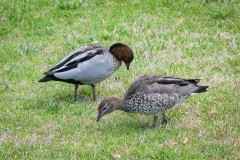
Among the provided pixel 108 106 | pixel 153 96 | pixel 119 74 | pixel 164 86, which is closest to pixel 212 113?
pixel 164 86

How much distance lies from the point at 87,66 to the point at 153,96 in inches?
50.5

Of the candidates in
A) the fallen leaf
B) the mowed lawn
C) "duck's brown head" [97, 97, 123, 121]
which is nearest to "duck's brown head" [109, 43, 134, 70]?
the mowed lawn

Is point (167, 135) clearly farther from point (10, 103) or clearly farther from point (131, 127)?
point (10, 103)

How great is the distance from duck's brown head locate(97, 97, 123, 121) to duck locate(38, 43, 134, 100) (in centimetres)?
85

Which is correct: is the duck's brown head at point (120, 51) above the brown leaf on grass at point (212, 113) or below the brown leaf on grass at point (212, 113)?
above

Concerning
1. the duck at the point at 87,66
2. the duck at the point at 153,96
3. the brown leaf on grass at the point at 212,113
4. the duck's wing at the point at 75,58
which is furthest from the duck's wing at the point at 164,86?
the duck's wing at the point at 75,58

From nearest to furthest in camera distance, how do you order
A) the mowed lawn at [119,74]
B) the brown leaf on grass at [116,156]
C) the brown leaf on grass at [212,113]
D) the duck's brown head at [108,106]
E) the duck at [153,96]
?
the brown leaf on grass at [116,156] → the mowed lawn at [119,74] → the duck at [153,96] → the duck's brown head at [108,106] → the brown leaf on grass at [212,113]

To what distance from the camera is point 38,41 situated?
987cm

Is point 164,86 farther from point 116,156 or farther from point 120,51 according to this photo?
point 120,51

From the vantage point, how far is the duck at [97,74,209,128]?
6727mm

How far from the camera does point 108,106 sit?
6.88 metres

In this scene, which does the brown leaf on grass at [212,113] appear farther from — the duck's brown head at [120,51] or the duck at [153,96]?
the duck's brown head at [120,51]

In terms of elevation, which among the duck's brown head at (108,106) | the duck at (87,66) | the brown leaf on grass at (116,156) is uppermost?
the duck at (87,66)

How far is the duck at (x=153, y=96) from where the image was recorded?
673 cm
